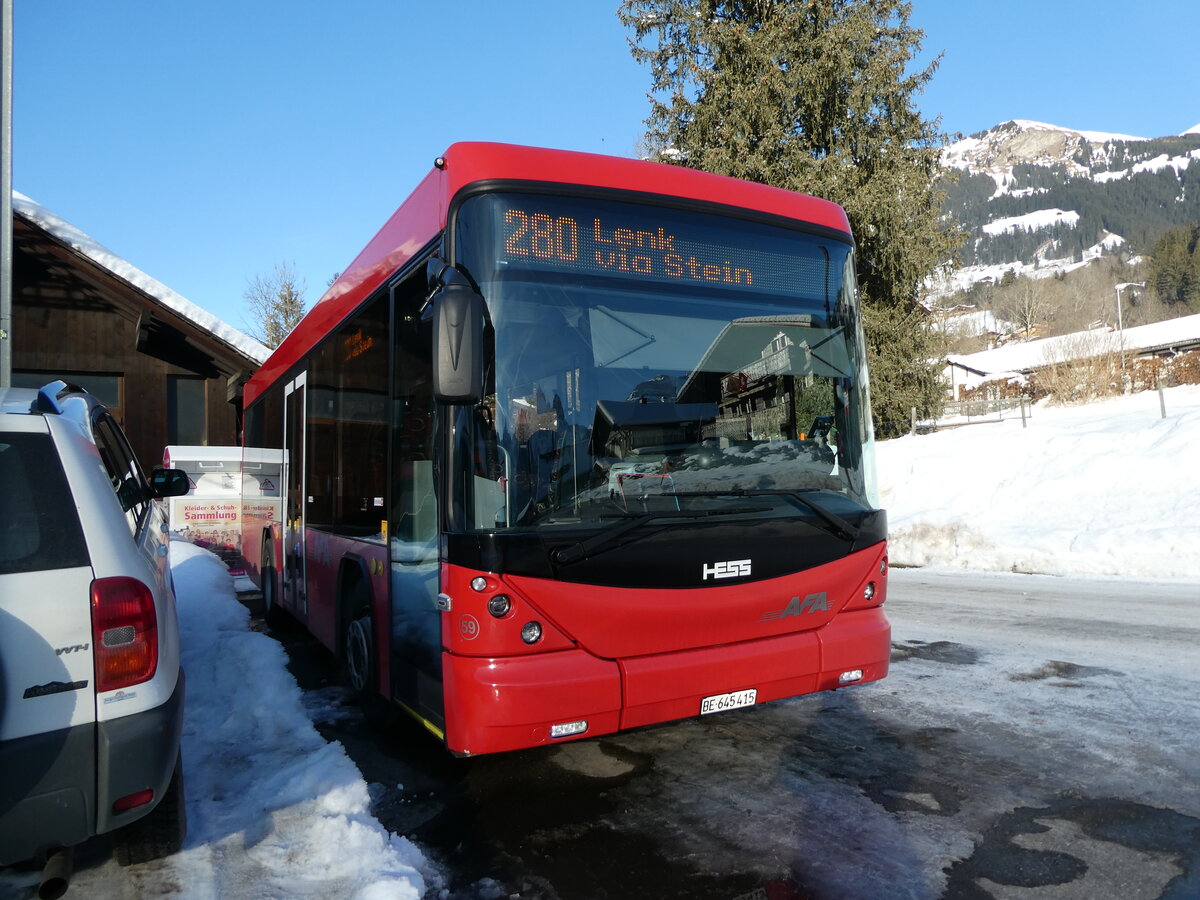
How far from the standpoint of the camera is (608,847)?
3.49 meters

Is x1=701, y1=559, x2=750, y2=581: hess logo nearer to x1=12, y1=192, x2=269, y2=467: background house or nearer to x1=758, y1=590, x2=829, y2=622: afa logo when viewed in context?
x1=758, y1=590, x2=829, y2=622: afa logo

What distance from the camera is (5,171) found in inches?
383

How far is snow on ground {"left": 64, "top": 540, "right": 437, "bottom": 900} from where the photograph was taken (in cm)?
317

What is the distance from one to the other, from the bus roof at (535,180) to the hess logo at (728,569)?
1879 millimetres

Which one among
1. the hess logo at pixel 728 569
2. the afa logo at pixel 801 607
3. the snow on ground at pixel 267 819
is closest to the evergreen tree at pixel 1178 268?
the afa logo at pixel 801 607

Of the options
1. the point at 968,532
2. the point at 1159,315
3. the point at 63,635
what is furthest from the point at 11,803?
the point at 1159,315

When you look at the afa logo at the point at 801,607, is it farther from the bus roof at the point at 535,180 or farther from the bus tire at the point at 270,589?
the bus tire at the point at 270,589

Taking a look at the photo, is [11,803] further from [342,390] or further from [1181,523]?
[1181,523]

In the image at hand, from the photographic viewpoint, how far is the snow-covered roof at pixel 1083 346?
37594 mm

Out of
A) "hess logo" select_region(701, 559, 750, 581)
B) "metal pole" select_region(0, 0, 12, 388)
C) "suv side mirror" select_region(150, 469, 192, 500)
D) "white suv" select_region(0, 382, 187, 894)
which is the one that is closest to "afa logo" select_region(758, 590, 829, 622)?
"hess logo" select_region(701, 559, 750, 581)

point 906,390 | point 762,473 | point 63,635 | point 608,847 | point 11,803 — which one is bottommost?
point 608,847

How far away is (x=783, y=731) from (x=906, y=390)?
19.8 metres

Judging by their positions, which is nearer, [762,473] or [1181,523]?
[762,473]

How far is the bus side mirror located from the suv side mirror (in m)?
2.03
